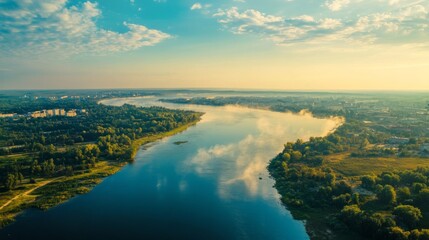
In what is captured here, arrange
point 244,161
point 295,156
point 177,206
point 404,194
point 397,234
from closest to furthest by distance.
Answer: point 397,234
point 404,194
point 177,206
point 244,161
point 295,156

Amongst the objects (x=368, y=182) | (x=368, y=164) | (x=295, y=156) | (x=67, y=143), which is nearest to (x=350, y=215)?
(x=368, y=182)

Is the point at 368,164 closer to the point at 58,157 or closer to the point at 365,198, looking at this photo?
the point at 365,198

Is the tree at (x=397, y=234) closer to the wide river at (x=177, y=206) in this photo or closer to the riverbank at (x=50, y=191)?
the wide river at (x=177, y=206)

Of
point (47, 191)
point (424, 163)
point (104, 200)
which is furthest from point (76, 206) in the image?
point (424, 163)

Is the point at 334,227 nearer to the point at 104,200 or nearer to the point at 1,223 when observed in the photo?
the point at 104,200

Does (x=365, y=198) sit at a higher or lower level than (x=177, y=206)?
higher

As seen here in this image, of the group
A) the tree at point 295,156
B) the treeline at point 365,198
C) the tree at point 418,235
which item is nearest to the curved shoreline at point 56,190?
the treeline at point 365,198

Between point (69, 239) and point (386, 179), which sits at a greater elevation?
point (386, 179)
